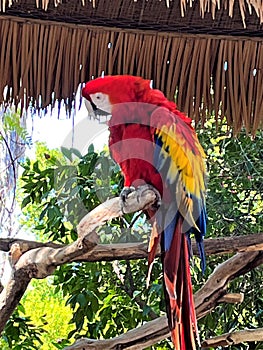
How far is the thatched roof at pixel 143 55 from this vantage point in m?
1.28

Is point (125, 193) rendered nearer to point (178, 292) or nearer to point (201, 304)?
point (178, 292)

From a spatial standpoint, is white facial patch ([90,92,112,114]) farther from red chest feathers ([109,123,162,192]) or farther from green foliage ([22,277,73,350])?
green foliage ([22,277,73,350])

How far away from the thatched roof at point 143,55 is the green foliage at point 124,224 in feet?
0.87

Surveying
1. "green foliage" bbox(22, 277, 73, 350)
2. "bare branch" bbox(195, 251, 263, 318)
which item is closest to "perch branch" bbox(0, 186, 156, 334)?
"bare branch" bbox(195, 251, 263, 318)

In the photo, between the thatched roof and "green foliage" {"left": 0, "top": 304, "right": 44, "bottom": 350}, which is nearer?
the thatched roof

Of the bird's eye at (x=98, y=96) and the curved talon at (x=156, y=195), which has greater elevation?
the bird's eye at (x=98, y=96)

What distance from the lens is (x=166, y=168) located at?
3.04 feet

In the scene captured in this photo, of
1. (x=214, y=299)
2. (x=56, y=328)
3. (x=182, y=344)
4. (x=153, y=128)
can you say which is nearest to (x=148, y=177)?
(x=153, y=128)

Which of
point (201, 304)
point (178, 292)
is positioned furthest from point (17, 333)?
point (178, 292)

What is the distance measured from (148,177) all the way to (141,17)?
1.54 feet

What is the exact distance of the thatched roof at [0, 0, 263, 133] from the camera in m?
1.28

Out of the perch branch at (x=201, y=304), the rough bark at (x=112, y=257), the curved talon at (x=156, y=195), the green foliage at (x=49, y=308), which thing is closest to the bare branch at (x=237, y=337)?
the rough bark at (x=112, y=257)

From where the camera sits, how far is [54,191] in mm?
1650

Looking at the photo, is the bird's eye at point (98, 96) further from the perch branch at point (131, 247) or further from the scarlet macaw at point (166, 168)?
the perch branch at point (131, 247)
